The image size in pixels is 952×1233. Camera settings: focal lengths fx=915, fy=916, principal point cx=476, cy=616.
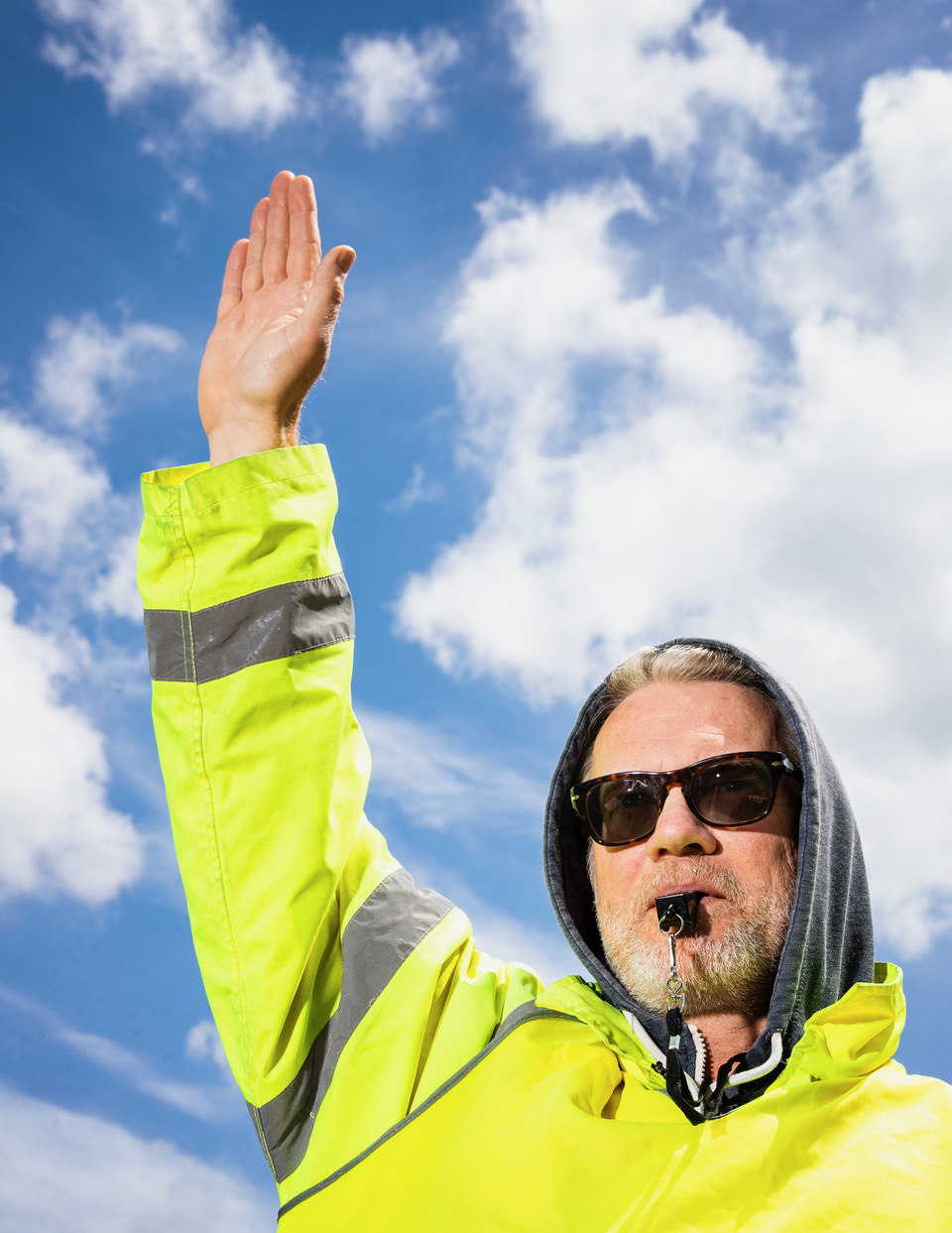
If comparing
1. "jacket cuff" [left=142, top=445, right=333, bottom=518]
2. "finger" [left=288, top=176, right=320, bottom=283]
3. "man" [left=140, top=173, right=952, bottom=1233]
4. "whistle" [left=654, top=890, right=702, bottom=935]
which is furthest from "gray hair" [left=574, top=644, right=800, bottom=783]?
"finger" [left=288, top=176, right=320, bottom=283]

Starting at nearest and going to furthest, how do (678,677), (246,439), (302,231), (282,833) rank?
(282,833) < (246,439) < (678,677) < (302,231)

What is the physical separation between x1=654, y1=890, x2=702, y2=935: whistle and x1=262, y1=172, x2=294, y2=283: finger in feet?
7.63

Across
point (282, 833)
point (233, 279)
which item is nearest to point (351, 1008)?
point (282, 833)

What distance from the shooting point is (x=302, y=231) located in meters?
3.12

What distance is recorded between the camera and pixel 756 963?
2398 millimetres

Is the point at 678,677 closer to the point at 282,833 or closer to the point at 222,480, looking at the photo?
the point at 282,833

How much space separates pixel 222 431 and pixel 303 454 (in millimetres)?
305

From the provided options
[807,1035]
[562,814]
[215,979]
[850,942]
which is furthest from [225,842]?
[850,942]

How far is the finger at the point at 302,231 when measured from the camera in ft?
10.1

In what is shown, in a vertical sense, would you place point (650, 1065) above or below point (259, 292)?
below

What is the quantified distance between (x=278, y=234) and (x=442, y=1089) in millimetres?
2726

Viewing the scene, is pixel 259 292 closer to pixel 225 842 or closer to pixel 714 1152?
pixel 225 842

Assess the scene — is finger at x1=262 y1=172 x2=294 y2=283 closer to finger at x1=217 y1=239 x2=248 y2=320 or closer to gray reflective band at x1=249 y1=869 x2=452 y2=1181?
finger at x1=217 y1=239 x2=248 y2=320

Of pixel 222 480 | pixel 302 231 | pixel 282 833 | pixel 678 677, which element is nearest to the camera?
pixel 282 833
